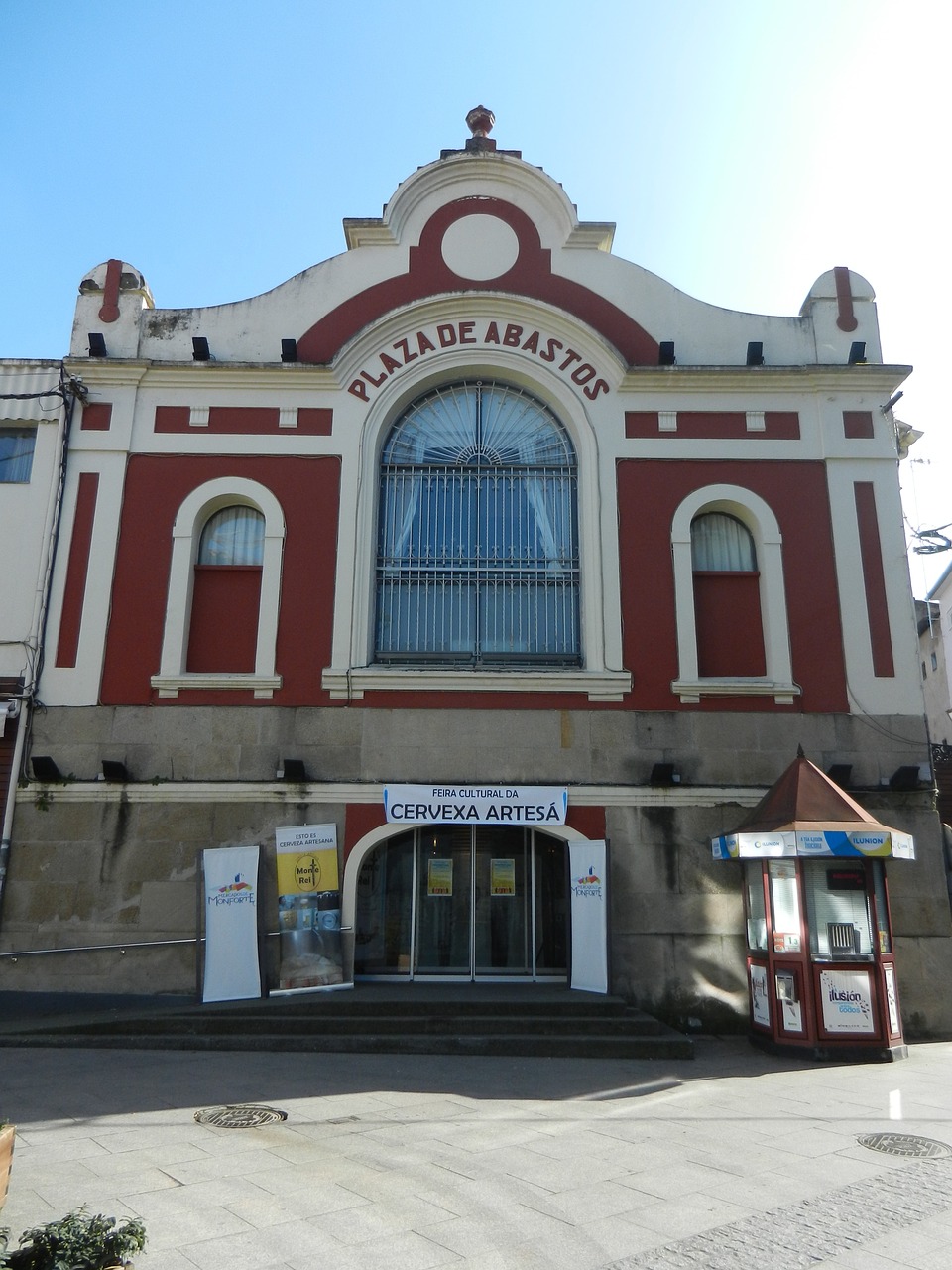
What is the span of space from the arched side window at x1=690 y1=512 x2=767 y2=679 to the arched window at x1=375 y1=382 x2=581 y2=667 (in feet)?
6.20

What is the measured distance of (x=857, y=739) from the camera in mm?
13695

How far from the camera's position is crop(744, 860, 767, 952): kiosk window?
39.1 feet

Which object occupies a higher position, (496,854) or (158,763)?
(158,763)

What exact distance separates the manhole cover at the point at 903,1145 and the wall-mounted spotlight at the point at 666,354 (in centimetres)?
1113

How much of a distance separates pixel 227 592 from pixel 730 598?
7588mm

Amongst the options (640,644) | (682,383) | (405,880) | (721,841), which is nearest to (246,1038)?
(405,880)

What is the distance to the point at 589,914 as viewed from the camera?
12898 millimetres

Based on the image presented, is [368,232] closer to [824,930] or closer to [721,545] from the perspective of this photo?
[721,545]

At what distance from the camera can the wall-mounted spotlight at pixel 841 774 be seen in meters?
13.3

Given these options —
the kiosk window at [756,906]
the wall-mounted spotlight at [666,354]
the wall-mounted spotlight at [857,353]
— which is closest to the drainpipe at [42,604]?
the wall-mounted spotlight at [666,354]

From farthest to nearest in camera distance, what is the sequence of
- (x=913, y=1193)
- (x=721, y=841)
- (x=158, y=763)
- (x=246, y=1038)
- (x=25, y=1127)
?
(x=158, y=763)
(x=721, y=841)
(x=246, y=1038)
(x=25, y=1127)
(x=913, y=1193)

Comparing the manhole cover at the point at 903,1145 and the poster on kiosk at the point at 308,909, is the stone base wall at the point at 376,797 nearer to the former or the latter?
the poster on kiosk at the point at 308,909

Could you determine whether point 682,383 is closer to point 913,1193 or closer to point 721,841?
point 721,841

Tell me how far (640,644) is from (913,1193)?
862 cm
